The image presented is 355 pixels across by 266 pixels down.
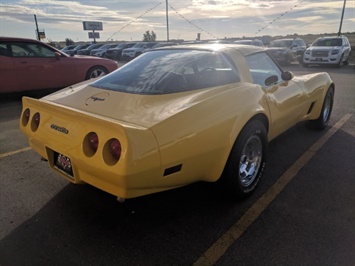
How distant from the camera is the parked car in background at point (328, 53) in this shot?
1505 centimetres

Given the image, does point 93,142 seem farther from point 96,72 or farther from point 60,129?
point 96,72

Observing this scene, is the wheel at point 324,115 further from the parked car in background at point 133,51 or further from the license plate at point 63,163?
the parked car in background at point 133,51

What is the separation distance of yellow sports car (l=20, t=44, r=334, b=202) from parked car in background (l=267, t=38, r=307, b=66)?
1528 cm

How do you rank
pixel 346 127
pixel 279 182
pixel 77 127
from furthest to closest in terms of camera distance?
pixel 346 127, pixel 279 182, pixel 77 127

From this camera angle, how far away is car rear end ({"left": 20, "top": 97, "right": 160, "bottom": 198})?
1844 millimetres

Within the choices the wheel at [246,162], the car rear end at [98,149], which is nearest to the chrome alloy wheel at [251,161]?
the wheel at [246,162]

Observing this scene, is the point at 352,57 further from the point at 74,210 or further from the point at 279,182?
the point at 74,210

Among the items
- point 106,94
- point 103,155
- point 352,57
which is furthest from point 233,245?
point 352,57

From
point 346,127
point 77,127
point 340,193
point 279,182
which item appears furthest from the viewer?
point 346,127

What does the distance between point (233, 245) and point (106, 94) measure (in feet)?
5.49

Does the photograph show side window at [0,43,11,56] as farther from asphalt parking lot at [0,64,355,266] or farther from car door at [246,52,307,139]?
car door at [246,52,307,139]

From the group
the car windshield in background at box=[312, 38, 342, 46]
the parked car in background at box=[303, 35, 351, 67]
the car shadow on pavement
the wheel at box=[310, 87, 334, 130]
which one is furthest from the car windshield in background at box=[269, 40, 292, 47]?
the car shadow on pavement

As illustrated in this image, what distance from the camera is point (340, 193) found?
2.92 metres

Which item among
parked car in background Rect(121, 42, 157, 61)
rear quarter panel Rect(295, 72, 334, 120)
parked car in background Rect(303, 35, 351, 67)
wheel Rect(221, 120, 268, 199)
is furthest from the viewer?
parked car in background Rect(121, 42, 157, 61)
